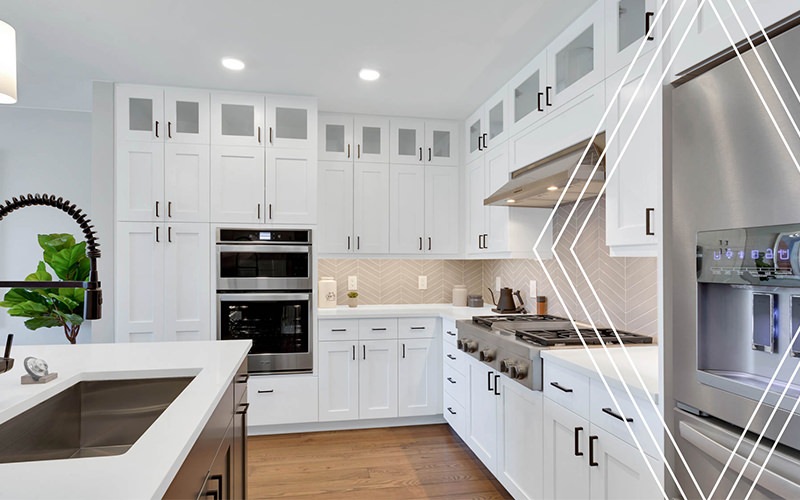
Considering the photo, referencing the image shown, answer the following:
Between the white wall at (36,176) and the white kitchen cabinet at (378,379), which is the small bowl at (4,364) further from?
the white wall at (36,176)

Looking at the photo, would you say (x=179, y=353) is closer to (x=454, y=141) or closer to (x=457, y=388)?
(x=457, y=388)

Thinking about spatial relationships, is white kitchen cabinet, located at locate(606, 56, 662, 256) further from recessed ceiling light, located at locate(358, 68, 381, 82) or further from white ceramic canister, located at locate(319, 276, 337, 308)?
white ceramic canister, located at locate(319, 276, 337, 308)

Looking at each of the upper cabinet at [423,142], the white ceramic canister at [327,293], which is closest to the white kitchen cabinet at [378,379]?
the white ceramic canister at [327,293]

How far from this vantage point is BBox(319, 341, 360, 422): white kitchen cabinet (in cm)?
345

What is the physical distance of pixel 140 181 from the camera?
3.19 meters

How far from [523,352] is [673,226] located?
1100 mm

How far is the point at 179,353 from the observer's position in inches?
70.1

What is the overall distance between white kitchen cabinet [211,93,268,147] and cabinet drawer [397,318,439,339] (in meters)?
1.71

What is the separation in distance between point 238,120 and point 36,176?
5.98 feet

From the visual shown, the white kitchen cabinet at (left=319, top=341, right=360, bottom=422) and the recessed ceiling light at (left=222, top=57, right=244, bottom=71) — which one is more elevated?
the recessed ceiling light at (left=222, top=57, right=244, bottom=71)

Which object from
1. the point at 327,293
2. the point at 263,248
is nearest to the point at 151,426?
the point at 263,248

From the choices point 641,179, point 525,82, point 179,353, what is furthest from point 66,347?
point 525,82

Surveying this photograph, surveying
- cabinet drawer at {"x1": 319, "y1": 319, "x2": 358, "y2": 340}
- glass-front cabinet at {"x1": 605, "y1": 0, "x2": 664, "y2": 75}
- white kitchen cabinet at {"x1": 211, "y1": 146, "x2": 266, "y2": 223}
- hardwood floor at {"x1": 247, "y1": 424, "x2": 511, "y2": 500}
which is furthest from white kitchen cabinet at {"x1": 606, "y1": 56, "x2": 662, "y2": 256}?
white kitchen cabinet at {"x1": 211, "y1": 146, "x2": 266, "y2": 223}

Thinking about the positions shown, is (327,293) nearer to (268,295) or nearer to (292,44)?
(268,295)
